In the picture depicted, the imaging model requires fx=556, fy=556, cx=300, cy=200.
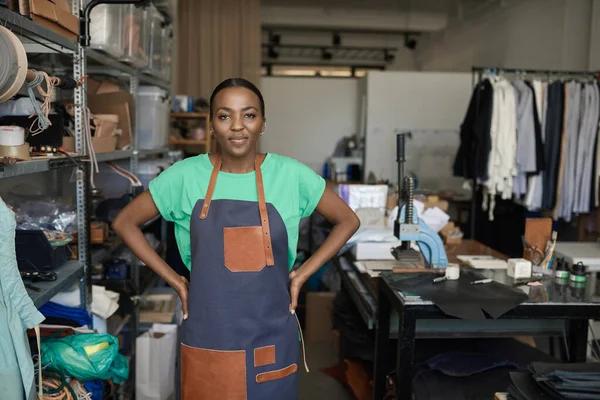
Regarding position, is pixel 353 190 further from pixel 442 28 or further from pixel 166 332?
pixel 442 28

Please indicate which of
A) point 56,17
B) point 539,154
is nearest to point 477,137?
point 539,154

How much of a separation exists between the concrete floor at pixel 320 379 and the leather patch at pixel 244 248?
5.93 feet

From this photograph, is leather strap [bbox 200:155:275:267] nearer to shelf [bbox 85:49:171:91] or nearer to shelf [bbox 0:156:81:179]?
shelf [bbox 0:156:81:179]

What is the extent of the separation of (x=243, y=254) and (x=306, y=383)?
2.01 m

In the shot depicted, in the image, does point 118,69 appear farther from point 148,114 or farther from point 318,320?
point 318,320

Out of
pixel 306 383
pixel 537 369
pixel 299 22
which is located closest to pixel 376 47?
pixel 299 22

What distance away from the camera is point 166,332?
3.11 metres

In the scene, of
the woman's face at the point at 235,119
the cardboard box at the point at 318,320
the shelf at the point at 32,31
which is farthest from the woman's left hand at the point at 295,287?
the cardboard box at the point at 318,320

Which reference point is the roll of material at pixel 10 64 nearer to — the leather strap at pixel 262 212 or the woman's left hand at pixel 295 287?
the leather strap at pixel 262 212

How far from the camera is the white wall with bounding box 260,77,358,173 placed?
7594 millimetres

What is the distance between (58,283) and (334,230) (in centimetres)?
97

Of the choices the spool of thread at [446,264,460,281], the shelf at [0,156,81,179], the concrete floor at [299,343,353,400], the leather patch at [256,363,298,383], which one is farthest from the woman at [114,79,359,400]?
the concrete floor at [299,343,353,400]

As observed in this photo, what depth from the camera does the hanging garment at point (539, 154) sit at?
170 inches

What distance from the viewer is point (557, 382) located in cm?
135
